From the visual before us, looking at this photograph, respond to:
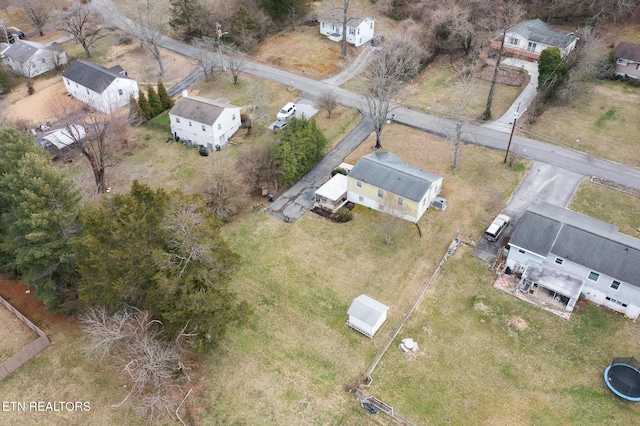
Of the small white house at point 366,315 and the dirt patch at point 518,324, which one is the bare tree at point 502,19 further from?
the small white house at point 366,315

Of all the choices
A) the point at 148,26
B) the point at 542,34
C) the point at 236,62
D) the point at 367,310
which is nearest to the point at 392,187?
the point at 367,310

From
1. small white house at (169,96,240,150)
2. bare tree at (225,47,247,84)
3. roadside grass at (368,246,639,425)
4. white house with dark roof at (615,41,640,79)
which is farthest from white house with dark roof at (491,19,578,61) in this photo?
roadside grass at (368,246,639,425)

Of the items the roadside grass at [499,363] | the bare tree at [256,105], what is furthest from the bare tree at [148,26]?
the roadside grass at [499,363]

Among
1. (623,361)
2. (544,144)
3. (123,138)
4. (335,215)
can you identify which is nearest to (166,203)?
(335,215)

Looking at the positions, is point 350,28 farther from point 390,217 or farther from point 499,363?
point 499,363

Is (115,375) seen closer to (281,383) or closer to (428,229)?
(281,383)

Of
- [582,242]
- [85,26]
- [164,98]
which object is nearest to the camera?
[582,242]

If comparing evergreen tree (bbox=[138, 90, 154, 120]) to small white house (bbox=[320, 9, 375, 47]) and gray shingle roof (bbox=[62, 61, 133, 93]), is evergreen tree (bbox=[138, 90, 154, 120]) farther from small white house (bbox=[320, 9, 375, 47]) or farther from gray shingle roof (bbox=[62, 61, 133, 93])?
small white house (bbox=[320, 9, 375, 47])
